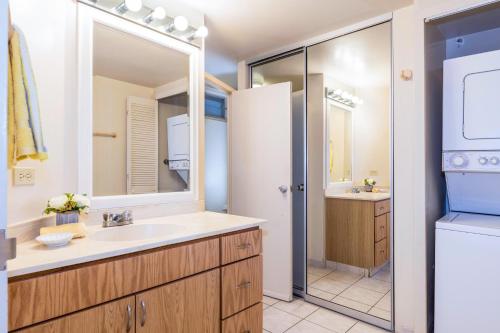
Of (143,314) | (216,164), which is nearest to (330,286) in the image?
(216,164)

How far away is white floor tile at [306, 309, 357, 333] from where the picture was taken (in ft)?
7.08

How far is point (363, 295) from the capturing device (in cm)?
250

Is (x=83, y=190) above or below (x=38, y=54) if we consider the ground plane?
below

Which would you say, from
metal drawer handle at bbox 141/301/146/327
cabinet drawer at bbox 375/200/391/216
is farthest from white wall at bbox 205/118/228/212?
metal drawer handle at bbox 141/301/146/327

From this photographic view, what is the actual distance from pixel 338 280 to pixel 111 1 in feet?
9.36

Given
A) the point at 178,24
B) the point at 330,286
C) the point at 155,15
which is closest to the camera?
the point at 155,15

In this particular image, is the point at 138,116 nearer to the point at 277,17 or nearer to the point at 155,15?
the point at 155,15

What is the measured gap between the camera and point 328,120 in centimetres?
283

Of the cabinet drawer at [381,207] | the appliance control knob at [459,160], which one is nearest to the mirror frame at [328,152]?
the cabinet drawer at [381,207]

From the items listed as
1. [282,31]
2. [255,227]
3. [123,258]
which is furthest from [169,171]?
[282,31]

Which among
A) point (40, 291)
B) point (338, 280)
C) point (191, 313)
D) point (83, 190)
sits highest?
point (83, 190)

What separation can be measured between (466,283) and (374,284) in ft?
3.64

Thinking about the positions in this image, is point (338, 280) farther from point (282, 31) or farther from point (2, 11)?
point (2, 11)

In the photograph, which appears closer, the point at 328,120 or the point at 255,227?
the point at 255,227
